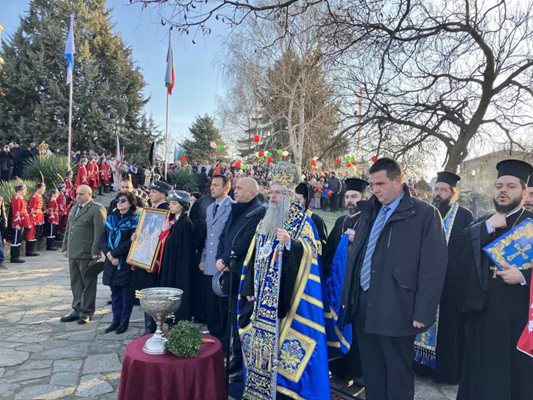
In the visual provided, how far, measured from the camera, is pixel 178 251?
5.59 m

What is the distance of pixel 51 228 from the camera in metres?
12.8

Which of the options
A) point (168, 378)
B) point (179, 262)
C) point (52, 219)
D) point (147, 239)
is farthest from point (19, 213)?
point (168, 378)

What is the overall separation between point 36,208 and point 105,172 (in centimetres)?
1115

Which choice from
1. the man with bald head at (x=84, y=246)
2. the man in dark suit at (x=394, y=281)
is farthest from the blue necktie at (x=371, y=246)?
the man with bald head at (x=84, y=246)

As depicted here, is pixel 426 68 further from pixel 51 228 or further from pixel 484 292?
pixel 51 228

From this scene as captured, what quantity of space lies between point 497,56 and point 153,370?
16.8 ft

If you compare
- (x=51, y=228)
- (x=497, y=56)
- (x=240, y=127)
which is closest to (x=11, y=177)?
(x=51, y=228)

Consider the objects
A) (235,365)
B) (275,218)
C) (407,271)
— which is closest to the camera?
(407,271)

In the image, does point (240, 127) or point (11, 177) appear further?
point (240, 127)

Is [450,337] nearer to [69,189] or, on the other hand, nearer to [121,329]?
[121,329]

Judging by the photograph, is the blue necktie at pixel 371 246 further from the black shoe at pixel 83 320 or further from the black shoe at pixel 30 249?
the black shoe at pixel 30 249

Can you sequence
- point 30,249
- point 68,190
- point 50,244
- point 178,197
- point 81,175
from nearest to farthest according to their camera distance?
1. point 178,197
2. point 30,249
3. point 50,244
4. point 68,190
5. point 81,175

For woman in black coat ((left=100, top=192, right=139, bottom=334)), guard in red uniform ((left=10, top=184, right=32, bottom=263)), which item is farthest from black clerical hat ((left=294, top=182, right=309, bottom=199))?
guard in red uniform ((left=10, top=184, right=32, bottom=263))

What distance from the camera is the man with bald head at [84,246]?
6410 millimetres
